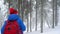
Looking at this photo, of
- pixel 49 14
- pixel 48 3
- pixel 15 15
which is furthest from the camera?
pixel 49 14

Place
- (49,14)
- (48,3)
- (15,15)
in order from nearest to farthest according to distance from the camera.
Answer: (15,15), (48,3), (49,14)

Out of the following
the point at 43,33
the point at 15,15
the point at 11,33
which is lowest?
the point at 43,33

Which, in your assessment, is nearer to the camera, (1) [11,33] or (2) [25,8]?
(1) [11,33]

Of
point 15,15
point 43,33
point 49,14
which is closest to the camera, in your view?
point 15,15

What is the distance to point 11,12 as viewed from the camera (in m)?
5.27

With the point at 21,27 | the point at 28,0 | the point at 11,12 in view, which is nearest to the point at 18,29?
the point at 21,27

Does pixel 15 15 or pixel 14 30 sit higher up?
pixel 15 15

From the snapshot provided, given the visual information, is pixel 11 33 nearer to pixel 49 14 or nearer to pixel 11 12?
pixel 11 12

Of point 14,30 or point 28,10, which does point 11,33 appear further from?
point 28,10

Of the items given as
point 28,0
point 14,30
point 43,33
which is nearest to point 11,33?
point 14,30

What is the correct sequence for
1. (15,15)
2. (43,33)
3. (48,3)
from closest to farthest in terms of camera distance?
(15,15), (43,33), (48,3)

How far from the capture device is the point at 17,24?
5207mm

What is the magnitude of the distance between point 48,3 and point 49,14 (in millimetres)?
1334

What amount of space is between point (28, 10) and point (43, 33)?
4.94m
